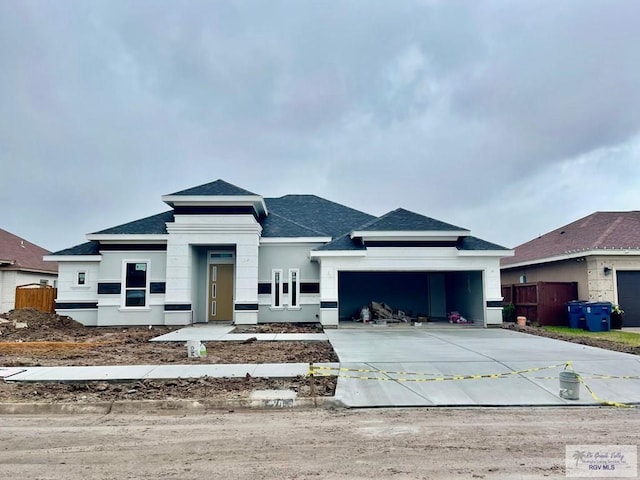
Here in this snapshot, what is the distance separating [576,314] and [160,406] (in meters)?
18.2

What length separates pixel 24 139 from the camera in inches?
980

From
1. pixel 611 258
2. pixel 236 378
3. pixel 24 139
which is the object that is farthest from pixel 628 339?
pixel 24 139

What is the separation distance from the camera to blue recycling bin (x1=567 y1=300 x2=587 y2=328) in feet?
62.1

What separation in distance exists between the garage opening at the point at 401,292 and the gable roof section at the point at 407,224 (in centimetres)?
395

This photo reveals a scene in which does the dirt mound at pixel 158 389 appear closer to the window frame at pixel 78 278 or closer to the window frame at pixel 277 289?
the window frame at pixel 277 289

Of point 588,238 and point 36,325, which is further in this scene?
point 588,238

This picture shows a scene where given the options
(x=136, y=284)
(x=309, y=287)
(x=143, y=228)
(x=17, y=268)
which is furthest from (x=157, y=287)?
(x=17, y=268)

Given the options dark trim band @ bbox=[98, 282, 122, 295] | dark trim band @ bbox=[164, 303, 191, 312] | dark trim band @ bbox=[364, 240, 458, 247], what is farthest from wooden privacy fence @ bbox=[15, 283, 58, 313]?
dark trim band @ bbox=[364, 240, 458, 247]

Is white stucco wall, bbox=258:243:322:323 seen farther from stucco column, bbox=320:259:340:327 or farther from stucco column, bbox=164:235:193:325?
stucco column, bbox=164:235:193:325

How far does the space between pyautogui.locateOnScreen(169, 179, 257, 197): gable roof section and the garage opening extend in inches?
268

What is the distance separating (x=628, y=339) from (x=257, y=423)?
47.5ft

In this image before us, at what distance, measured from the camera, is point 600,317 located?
719 inches

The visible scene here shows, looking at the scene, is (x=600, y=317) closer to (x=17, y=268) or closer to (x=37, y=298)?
(x=37, y=298)

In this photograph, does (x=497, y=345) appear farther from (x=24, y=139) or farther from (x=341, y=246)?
(x=24, y=139)
